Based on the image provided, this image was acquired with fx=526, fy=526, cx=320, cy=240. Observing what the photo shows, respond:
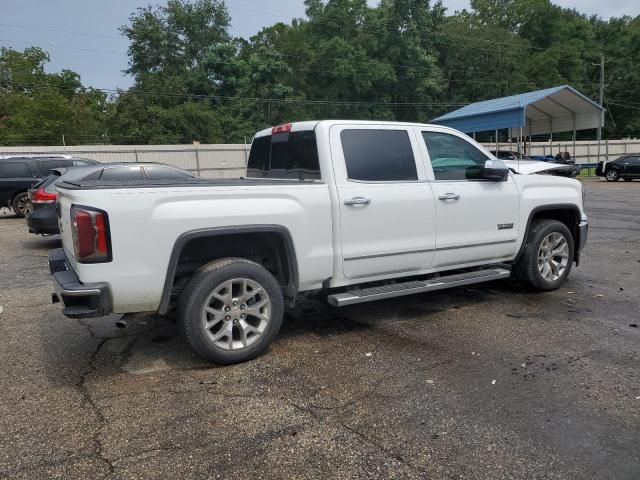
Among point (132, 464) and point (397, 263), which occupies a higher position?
point (397, 263)

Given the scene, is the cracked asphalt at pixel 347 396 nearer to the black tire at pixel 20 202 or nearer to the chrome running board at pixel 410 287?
the chrome running board at pixel 410 287

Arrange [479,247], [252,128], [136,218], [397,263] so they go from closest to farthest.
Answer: [136,218]
[397,263]
[479,247]
[252,128]

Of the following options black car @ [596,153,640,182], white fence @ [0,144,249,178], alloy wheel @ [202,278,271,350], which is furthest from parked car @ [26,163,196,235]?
black car @ [596,153,640,182]

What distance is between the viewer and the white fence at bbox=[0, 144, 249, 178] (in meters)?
25.5

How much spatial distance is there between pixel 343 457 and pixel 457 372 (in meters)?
1.43

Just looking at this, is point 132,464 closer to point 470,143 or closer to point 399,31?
point 470,143

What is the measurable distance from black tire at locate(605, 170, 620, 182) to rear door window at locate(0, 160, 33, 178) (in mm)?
28147

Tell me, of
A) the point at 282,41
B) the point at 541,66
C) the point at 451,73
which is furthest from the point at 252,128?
the point at 541,66

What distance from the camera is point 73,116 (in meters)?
43.1

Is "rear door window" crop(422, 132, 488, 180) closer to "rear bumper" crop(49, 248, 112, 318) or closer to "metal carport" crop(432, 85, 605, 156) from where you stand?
"rear bumper" crop(49, 248, 112, 318)

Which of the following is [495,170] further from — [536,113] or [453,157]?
[536,113]

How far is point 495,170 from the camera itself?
17.4ft

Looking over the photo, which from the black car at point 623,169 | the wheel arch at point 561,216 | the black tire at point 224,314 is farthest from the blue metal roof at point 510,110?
the black tire at point 224,314

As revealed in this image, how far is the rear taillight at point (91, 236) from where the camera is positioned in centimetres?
359
